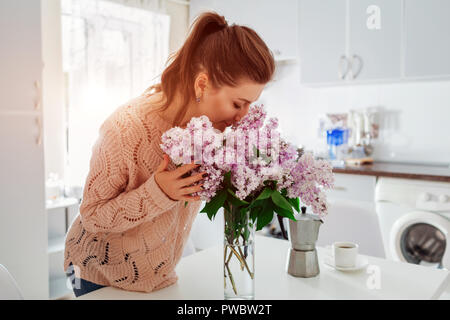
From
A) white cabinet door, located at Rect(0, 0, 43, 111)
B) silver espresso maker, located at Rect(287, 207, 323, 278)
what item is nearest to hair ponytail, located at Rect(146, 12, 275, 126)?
silver espresso maker, located at Rect(287, 207, 323, 278)

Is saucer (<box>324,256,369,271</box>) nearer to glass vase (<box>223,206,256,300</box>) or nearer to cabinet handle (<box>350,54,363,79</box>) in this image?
glass vase (<box>223,206,256,300</box>)

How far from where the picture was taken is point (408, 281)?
1056mm

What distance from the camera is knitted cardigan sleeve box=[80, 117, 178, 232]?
34.3 inches

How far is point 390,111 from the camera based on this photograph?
9.95 feet

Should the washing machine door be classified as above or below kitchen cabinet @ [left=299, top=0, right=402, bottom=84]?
below

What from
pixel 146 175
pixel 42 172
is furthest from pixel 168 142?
pixel 42 172

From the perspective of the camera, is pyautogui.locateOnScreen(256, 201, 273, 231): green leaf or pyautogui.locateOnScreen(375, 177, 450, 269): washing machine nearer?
pyautogui.locateOnScreen(256, 201, 273, 231): green leaf

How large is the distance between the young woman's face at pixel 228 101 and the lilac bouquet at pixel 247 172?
0.14m

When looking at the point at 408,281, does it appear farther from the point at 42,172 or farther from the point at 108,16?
the point at 108,16

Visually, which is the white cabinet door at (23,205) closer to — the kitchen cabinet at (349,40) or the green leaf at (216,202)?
the green leaf at (216,202)

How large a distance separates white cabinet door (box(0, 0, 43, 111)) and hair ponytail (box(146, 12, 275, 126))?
5.02 feet

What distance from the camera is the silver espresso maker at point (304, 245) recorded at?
1.07 metres

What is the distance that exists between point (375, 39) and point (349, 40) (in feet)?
0.58

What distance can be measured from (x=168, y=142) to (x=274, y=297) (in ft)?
1.46
